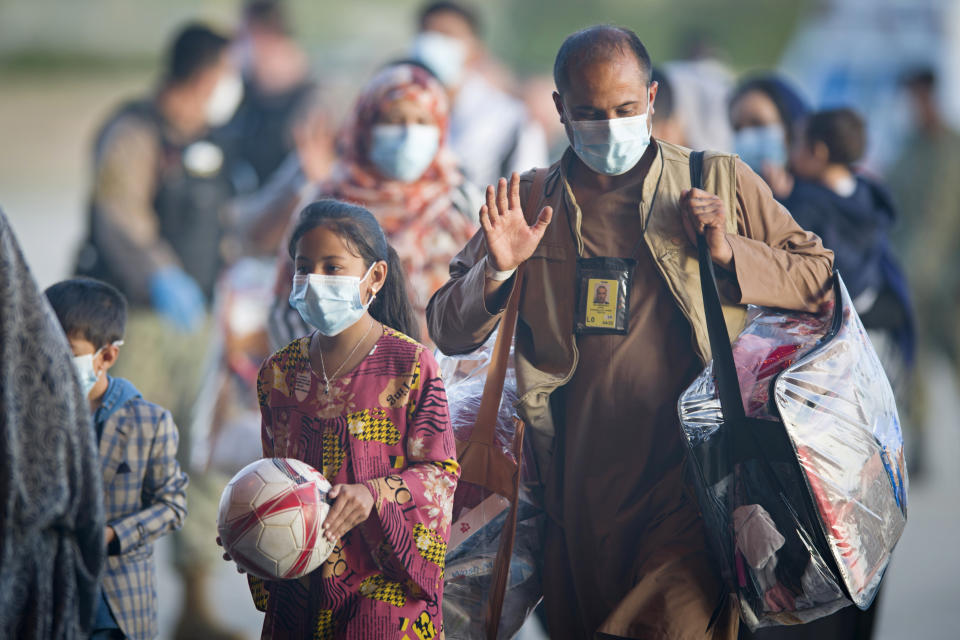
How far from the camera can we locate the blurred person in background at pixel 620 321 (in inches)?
131

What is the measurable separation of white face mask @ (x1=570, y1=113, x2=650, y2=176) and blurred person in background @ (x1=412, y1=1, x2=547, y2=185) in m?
4.31

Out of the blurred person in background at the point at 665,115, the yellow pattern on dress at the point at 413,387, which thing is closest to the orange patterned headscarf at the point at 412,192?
the blurred person in background at the point at 665,115

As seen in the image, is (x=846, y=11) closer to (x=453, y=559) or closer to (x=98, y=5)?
(x=98, y=5)

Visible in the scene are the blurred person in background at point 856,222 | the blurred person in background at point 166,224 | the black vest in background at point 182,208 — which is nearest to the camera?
the blurred person in background at point 856,222

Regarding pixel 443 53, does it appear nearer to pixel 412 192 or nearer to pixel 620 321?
pixel 412 192

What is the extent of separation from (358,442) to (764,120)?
Result: 380 centimetres

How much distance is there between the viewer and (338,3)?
52.6 ft

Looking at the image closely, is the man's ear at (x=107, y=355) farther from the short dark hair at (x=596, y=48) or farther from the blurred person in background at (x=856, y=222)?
the blurred person in background at (x=856, y=222)

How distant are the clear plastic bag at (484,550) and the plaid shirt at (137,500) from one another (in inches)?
30.1

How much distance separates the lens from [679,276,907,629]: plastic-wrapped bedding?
10.3ft

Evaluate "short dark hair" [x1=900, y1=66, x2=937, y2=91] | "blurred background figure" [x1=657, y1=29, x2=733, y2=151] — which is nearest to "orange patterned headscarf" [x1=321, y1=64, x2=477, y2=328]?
"blurred background figure" [x1=657, y1=29, x2=733, y2=151]

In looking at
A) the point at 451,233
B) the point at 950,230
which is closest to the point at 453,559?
the point at 451,233

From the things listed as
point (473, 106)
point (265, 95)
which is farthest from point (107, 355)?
point (265, 95)

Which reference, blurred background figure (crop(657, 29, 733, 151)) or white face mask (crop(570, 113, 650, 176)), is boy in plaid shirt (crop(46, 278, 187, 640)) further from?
blurred background figure (crop(657, 29, 733, 151))
